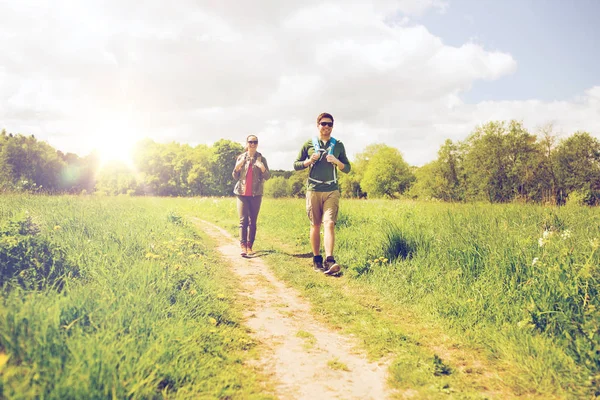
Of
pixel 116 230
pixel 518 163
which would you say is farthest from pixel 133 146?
pixel 116 230

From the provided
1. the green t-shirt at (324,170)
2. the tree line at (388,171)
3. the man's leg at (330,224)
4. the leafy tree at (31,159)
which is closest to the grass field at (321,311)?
the man's leg at (330,224)

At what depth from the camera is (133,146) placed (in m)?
71.2

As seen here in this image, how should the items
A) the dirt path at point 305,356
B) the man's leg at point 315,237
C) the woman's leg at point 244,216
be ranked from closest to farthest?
the dirt path at point 305,356, the man's leg at point 315,237, the woman's leg at point 244,216

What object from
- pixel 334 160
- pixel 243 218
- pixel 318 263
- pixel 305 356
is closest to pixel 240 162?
pixel 243 218

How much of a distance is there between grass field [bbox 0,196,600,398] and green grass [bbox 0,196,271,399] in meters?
0.01

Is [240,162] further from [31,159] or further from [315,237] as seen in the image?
[31,159]

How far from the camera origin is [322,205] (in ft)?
23.1

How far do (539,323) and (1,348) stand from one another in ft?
15.1

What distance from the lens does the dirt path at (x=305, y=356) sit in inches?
111

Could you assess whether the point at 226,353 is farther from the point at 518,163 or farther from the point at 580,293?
the point at 518,163

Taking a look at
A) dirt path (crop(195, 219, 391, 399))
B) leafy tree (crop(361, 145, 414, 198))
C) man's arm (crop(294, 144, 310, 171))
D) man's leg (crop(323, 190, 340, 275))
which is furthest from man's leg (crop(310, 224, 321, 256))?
leafy tree (crop(361, 145, 414, 198))

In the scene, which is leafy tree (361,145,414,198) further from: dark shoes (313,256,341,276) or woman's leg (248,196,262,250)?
dark shoes (313,256,341,276)

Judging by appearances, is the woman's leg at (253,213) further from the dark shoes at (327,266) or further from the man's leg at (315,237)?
the dark shoes at (327,266)

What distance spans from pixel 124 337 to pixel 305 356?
1646mm
